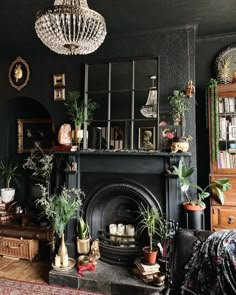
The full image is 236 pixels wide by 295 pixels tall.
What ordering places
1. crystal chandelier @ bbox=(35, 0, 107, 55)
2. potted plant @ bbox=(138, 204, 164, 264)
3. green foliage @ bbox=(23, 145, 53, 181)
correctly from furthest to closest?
green foliage @ bbox=(23, 145, 53, 181), potted plant @ bbox=(138, 204, 164, 264), crystal chandelier @ bbox=(35, 0, 107, 55)

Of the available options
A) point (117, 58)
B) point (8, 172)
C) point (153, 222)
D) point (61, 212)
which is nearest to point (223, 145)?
point (153, 222)

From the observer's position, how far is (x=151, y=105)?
2916mm

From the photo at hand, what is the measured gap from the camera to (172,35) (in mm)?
2855

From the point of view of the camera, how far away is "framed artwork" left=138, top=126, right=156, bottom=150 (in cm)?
286

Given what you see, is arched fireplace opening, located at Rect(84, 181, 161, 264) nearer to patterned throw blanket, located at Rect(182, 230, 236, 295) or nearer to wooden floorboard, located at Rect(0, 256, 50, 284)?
wooden floorboard, located at Rect(0, 256, 50, 284)

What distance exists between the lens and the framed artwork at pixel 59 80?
3.25 metres

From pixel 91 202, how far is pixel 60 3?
2.08 metres

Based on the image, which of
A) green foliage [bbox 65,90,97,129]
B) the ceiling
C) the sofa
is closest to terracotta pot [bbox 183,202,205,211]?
the sofa

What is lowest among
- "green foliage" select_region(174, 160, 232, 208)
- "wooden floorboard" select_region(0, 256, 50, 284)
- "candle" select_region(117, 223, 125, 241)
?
"wooden floorboard" select_region(0, 256, 50, 284)

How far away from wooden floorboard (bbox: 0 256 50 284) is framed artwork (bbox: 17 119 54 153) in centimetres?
157

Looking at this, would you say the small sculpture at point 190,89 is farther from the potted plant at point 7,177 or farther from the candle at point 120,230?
the potted plant at point 7,177

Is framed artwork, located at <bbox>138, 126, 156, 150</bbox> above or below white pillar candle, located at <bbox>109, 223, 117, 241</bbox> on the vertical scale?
above

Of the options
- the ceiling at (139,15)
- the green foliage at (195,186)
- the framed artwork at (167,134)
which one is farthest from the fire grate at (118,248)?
the ceiling at (139,15)

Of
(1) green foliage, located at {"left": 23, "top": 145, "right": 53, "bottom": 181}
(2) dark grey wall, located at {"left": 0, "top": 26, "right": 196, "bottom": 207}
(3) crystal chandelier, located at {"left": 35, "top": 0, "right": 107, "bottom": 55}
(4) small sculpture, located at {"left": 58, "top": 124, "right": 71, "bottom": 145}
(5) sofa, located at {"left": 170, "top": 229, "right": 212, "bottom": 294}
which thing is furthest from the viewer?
(1) green foliage, located at {"left": 23, "top": 145, "right": 53, "bottom": 181}
